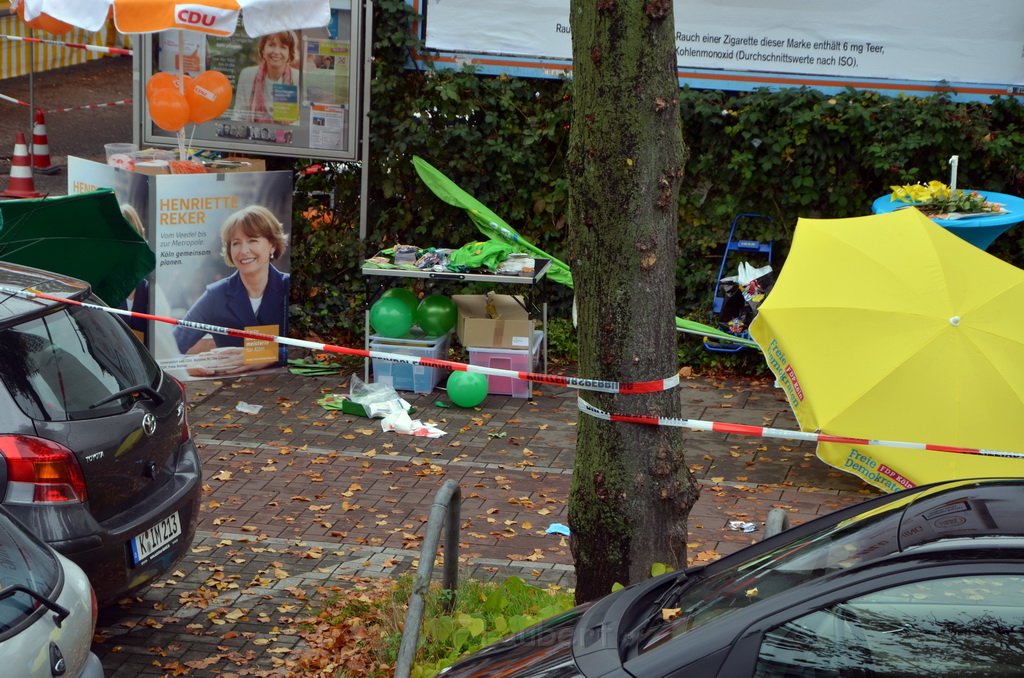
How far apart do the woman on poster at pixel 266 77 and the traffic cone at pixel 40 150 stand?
5.91m

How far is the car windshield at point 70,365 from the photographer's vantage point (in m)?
4.95

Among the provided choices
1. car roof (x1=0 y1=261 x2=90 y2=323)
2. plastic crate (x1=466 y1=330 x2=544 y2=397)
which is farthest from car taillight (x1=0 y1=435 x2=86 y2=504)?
plastic crate (x1=466 y1=330 x2=544 y2=397)

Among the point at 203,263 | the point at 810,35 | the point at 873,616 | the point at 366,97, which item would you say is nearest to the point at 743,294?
the point at 810,35

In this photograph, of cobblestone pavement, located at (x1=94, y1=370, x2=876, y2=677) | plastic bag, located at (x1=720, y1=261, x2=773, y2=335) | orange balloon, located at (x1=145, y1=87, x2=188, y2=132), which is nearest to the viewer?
cobblestone pavement, located at (x1=94, y1=370, x2=876, y2=677)

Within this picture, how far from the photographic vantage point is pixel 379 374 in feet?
32.4

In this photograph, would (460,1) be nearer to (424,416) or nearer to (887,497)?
(424,416)

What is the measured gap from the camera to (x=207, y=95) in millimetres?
9945

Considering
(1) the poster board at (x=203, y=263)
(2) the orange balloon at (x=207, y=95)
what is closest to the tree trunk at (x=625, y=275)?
(1) the poster board at (x=203, y=263)

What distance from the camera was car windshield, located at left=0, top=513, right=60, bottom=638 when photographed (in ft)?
11.8

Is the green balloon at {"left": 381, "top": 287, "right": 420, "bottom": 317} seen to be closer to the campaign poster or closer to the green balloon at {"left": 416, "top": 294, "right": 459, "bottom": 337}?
the green balloon at {"left": 416, "top": 294, "right": 459, "bottom": 337}

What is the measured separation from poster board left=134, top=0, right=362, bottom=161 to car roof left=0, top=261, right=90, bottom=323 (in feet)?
16.4

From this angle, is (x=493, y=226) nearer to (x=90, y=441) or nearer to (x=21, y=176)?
(x=90, y=441)

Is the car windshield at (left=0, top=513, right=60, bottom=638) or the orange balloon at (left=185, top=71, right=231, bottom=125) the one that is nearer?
the car windshield at (left=0, top=513, right=60, bottom=638)

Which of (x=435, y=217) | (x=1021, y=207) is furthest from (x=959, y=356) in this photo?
(x=435, y=217)
